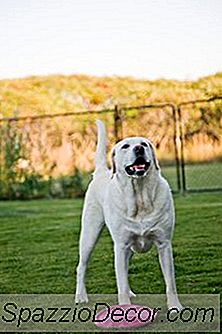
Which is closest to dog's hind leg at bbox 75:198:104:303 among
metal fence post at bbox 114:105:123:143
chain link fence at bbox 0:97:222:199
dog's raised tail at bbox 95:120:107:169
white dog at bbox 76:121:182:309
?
dog's raised tail at bbox 95:120:107:169

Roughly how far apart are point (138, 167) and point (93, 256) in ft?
8.47

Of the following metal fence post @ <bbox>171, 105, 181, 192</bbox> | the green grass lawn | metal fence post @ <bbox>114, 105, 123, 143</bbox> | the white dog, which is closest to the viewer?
the white dog

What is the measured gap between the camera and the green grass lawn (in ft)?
16.5

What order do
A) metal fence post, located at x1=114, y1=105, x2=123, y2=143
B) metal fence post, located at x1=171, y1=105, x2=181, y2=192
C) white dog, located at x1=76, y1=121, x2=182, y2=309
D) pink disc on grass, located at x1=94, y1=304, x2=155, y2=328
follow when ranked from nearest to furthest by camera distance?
pink disc on grass, located at x1=94, y1=304, x2=155, y2=328 → white dog, located at x1=76, y1=121, x2=182, y2=309 → metal fence post, located at x1=171, y1=105, x2=181, y2=192 → metal fence post, located at x1=114, y1=105, x2=123, y2=143

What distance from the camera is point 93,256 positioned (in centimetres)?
634

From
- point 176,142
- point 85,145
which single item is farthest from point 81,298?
point 85,145

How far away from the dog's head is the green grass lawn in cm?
100

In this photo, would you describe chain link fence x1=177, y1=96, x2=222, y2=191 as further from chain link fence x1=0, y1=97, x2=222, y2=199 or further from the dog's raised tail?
the dog's raised tail

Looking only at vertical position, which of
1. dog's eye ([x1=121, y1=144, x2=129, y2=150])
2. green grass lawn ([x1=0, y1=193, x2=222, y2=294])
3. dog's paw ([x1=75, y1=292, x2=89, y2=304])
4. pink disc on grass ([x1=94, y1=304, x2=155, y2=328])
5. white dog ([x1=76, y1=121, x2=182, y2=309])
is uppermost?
dog's eye ([x1=121, y1=144, x2=129, y2=150])

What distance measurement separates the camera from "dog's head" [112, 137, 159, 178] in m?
3.85

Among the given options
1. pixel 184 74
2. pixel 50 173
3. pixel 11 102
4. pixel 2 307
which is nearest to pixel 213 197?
pixel 184 74

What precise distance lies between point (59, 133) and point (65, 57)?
1.42 meters

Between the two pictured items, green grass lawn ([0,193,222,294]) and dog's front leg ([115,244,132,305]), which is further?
green grass lawn ([0,193,222,294])

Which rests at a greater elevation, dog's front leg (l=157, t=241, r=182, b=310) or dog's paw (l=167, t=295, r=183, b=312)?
dog's front leg (l=157, t=241, r=182, b=310)
